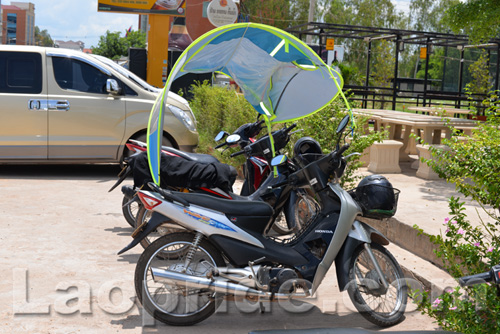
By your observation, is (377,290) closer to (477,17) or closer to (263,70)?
(263,70)

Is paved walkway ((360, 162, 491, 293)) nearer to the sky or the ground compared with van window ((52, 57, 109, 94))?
nearer to the ground

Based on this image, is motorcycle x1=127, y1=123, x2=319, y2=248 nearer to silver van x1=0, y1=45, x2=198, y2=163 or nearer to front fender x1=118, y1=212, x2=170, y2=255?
front fender x1=118, y1=212, x2=170, y2=255

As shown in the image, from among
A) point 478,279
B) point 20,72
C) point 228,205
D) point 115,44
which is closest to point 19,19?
point 115,44

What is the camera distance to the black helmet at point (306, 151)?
16.0ft

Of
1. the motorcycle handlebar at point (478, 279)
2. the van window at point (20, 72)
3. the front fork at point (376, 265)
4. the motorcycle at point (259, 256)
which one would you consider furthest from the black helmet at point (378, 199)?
the van window at point (20, 72)

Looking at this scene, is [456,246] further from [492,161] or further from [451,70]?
[451,70]

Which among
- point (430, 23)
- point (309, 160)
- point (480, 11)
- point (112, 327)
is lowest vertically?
point (112, 327)

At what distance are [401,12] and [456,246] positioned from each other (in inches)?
2296

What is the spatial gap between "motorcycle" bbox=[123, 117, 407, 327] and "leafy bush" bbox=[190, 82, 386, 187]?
148 centimetres

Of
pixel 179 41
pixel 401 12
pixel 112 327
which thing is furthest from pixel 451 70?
pixel 112 327

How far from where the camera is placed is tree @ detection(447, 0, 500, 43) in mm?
10102

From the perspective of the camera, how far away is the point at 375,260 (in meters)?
4.57

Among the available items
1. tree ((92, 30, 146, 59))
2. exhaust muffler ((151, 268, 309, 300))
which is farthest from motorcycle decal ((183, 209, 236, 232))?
tree ((92, 30, 146, 59))

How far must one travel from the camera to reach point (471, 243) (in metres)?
4.45
